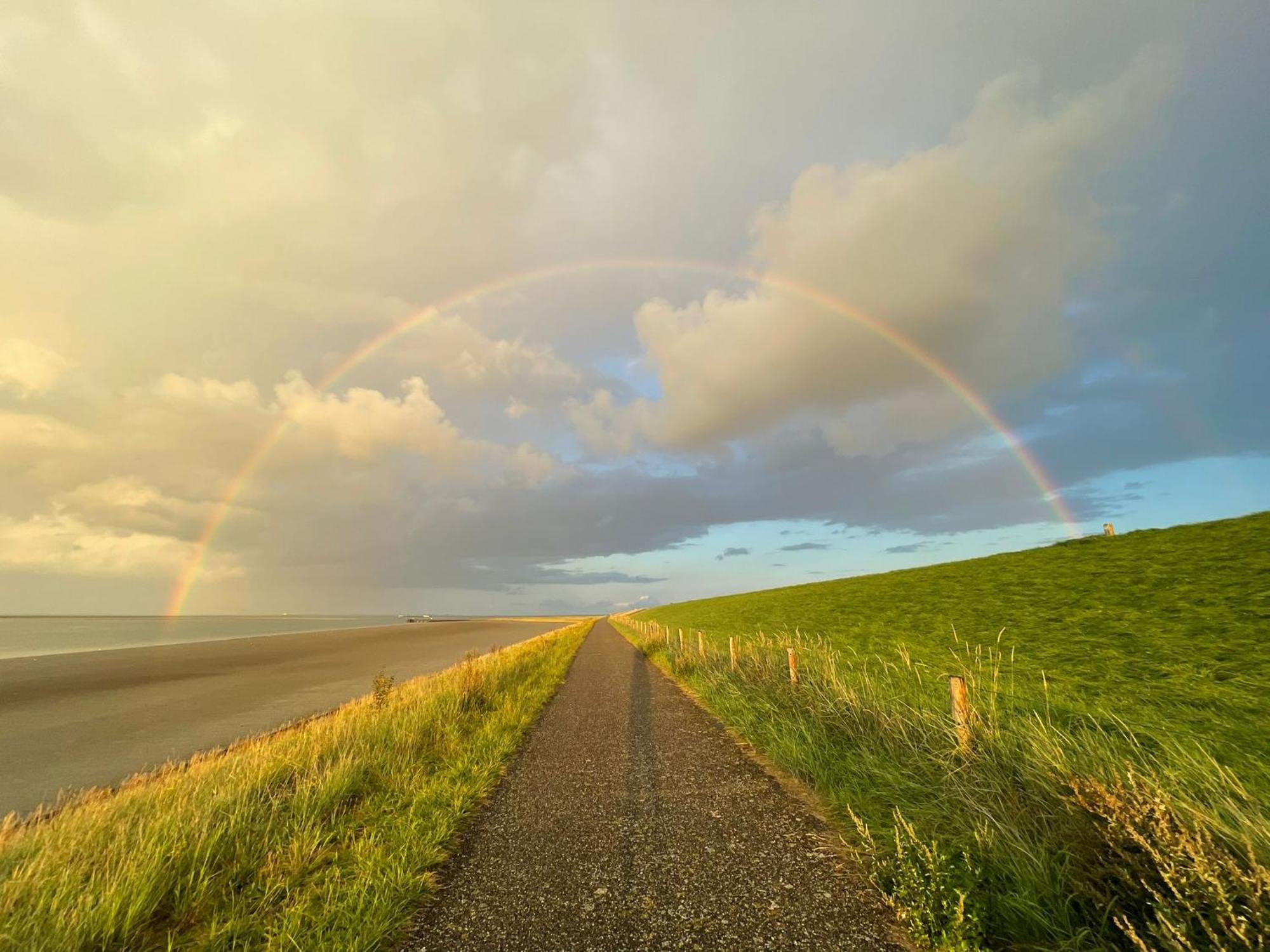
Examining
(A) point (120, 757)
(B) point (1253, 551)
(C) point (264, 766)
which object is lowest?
(A) point (120, 757)

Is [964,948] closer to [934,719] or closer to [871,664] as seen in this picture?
[934,719]

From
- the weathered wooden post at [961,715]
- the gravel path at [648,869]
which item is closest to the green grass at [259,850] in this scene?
the gravel path at [648,869]

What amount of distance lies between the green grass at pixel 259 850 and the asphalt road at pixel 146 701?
16.2ft

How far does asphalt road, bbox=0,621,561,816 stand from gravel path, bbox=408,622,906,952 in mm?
10357

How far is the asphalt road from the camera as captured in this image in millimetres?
13211

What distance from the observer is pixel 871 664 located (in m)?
16.7

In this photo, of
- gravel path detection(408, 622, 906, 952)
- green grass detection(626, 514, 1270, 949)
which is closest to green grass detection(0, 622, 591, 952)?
gravel path detection(408, 622, 906, 952)

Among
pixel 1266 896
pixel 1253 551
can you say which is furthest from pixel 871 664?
pixel 1266 896

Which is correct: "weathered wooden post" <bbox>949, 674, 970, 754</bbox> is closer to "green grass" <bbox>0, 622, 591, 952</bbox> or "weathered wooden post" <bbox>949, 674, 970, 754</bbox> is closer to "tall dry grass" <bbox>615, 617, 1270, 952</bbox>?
"tall dry grass" <bbox>615, 617, 1270, 952</bbox>

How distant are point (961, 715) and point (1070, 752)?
1050 millimetres

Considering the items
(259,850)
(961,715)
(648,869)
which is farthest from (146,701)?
(961,715)

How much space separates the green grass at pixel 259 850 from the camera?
447 cm

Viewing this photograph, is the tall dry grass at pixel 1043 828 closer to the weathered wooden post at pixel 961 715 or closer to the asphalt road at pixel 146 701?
the weathered wooden post at pixel 961 715

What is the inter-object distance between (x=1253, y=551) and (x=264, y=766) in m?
25.7
